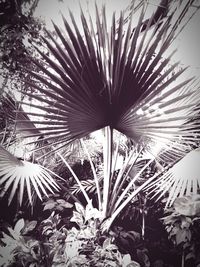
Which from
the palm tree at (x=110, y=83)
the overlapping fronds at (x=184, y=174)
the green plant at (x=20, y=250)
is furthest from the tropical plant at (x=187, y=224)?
the green plant at (x=20, y=250)

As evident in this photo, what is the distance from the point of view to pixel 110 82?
51.8 inches

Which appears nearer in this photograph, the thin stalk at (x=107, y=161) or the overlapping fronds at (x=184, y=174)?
the overlapping fronds at (x=184, y=174)

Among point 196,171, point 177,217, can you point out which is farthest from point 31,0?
point 177,217

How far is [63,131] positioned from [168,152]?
0.90m

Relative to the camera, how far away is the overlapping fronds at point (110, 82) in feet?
4.02

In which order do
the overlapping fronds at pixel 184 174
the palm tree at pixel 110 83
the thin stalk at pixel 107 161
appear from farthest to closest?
the thin stalk at pixel 107 161 < the overlapping fronds at pixel 184 174 < the palm tree at pixel 110 83

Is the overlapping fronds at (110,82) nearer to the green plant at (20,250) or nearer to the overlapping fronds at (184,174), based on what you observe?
the overlapping fronds at (184,174)

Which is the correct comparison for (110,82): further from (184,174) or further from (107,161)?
(184,174)

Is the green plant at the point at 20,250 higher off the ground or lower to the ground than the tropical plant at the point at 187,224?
lower

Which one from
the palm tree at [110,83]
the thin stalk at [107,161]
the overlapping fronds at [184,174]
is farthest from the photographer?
the thin stalk at [107,161]

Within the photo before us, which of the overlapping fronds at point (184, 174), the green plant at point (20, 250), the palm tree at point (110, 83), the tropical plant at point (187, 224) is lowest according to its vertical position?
the green plant at point (20, 250)

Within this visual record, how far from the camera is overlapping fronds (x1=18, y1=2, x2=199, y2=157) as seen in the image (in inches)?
48.3

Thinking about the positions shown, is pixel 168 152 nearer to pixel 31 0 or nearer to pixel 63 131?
pixel 63 131

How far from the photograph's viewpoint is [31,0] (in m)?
2.44
